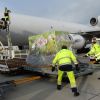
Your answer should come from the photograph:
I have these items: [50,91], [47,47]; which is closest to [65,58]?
[50,91]

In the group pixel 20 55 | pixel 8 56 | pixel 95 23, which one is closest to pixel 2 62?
pixel 8 56

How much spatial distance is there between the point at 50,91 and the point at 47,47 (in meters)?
3.32

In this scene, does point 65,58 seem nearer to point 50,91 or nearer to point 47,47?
point 50,91

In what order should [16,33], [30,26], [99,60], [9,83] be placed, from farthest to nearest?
[30,26], [16,33], [99,60], [9,83]

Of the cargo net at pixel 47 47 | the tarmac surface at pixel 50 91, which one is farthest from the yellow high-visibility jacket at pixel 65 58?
the cargo net at pixel 47 47

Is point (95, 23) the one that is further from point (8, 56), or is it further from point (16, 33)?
point (8, 56)

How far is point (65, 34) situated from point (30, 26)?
1005cm

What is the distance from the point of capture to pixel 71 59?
7.55 meters

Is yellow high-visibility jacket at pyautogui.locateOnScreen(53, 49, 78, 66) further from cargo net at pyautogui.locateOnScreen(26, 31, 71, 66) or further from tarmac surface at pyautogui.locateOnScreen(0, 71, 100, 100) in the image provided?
cargo net at pyautogui.locateOnScreen(26, 31, 71, 66)

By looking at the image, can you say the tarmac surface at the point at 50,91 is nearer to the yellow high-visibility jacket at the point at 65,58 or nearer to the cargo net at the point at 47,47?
the yellow high-visibility jacket at the point at 65,58

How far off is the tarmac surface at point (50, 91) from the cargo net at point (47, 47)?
1.35 metres

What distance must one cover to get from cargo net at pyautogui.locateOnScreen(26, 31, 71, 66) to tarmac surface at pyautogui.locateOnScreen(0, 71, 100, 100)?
1352mm

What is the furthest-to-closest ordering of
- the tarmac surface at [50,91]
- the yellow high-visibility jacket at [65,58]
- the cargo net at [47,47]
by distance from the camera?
1. the cargo net at [47,47]
2. the yellow high-visibility jacket at [65,58]
3. the tarmac surface at [50,91]

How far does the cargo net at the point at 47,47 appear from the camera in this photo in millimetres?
10281
